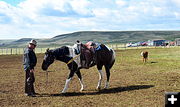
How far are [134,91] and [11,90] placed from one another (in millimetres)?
5517

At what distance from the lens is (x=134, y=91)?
9.84 m

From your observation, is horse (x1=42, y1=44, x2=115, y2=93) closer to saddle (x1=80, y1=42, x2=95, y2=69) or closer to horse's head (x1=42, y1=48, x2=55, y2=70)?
horse's head (x1=42, y1=48, x2=55, y2=70)

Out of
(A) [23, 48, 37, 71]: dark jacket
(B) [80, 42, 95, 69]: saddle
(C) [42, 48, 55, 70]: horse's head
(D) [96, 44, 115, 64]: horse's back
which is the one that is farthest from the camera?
(D) [96, 44, 115, 64]: horse's back

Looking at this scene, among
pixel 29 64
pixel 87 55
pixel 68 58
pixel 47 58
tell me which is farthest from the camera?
pixel 87 55

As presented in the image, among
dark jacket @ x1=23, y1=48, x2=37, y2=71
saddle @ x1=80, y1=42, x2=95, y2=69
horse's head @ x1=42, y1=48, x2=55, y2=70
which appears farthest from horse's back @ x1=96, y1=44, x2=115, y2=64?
dark jacket @ x1=23, y1=48, x2=37, y2=71

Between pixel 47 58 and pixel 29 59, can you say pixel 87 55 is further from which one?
pixel 29 59

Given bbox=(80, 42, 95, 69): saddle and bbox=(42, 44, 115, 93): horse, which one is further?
bbox=(80, 42, 95, 69): saddle

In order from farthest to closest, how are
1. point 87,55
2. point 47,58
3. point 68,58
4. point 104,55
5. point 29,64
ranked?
point 104,55, point 87,55, point 68,58, point 47,58, point 29,64

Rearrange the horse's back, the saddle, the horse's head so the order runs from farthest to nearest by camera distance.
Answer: the horse's back < the saddle < the horse's head

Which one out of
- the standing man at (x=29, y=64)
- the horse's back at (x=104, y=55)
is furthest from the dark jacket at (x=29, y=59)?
the horse's back at (x=104, y=55)

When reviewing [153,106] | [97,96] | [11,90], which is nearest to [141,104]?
[153,106]

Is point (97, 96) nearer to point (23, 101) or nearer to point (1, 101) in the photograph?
point (23, 101)

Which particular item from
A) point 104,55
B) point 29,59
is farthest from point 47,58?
point 104,55

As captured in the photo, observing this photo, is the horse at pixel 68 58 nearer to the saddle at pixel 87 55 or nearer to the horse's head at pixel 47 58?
the horse's head at pixel 47 58
